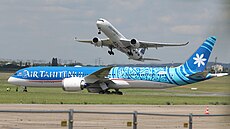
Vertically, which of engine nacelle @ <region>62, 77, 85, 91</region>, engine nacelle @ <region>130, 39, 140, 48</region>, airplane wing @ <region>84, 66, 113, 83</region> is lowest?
engine nacelle @ <region>62, 77, 85, 91</region>

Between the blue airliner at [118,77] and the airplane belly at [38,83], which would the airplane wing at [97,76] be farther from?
the airplane belly at [38,83]

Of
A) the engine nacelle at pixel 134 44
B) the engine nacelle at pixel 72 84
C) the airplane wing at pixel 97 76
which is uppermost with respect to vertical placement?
the engine nacelle at pixel 134 44

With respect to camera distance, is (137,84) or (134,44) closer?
(137,84)

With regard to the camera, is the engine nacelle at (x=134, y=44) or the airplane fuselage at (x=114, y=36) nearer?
the airplane fuselage at (x=114, y=36)

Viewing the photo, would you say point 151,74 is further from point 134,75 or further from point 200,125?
point 200,125

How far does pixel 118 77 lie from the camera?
53.1 m

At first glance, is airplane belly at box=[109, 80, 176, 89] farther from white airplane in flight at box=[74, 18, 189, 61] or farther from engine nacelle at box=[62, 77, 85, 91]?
white airplane in flight at box=[74, 18, 189, 61]

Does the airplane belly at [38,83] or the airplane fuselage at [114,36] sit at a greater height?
the airplane fuselage at [114,36]

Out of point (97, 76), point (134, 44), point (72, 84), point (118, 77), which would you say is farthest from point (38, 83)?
point (134, 44)

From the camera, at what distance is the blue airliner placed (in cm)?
5112

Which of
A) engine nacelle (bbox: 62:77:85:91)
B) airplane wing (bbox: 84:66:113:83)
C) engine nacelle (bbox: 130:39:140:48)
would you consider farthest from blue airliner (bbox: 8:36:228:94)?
engine nacelle (bbox: 130:39:140:48)

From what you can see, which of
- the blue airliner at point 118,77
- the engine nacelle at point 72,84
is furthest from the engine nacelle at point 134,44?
the engine nacelle at point 72,84

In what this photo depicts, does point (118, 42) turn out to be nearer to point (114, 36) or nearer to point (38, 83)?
point (114, 36)

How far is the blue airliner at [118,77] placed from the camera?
51125mm
